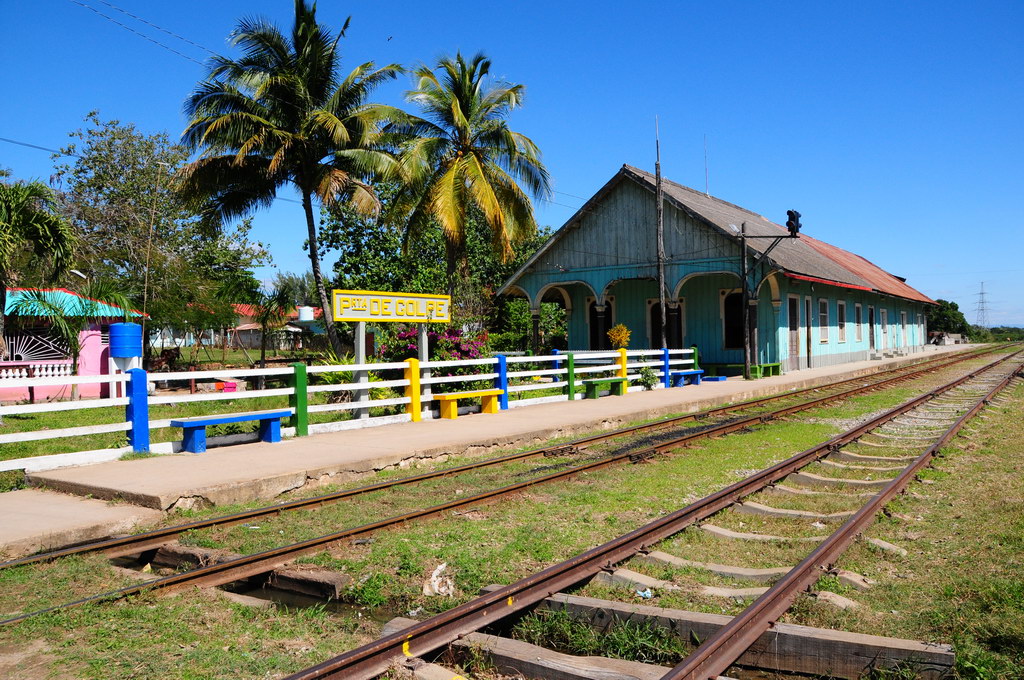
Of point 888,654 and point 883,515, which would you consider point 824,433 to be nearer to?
point 883,515

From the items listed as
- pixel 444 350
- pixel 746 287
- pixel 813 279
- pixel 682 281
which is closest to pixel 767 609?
pixel 444 350

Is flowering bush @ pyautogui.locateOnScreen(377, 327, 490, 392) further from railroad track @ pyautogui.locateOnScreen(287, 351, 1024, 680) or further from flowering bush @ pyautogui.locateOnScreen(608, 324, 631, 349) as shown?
flowering bush @ pyautogui.locateOnScreen(608, 324, 631, 349)

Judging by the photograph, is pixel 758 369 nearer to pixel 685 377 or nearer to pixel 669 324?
pixel 685 377

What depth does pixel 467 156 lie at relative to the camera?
25.8 metres

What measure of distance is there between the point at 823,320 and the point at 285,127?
69.6ft

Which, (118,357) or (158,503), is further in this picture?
(118,357)

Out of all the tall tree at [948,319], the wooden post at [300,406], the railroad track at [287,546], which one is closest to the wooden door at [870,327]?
the railroad track at [287,546]

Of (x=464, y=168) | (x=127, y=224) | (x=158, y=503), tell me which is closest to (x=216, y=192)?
(x=464, y=168)

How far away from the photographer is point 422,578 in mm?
5758

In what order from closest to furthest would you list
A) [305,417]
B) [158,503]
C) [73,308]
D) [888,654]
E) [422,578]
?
1. [888,654]
2. [422,578]
3. [158,503]
4. [305,417]
5. [73,308]

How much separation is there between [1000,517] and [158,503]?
7.82 m

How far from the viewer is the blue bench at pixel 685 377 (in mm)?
22850

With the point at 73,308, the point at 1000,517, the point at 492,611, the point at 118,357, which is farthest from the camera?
the point at 73,308

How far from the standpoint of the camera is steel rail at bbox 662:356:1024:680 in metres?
3.90
